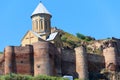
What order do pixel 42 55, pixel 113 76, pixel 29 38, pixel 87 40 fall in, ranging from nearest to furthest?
pixel 42 55 < pixel 113 76 < pixel 29 38 < pixel 87 40

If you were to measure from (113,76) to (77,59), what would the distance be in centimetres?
497

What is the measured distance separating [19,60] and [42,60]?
2341mm

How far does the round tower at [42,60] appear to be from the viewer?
62.1 metres

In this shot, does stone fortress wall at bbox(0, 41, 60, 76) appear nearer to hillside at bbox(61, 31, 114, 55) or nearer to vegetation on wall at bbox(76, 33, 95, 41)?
hillside at bbox(61, 31, 114, 55)

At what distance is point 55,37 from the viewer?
74.6 m

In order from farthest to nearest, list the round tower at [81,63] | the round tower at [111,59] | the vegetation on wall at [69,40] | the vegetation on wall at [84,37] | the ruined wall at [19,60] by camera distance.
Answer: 1. the vegetation on wall at [84,37]
2. the vegetation on wall at [69,40]
3. the round tower at [111,59]
4. the round tower at [81,63]
5. the ruined wall at [19,60]

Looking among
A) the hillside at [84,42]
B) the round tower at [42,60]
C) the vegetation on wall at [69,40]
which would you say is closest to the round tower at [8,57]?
the round tower at [42,60]

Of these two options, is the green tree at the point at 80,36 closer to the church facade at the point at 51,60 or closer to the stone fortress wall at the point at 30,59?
the church facade at the point at 51,60

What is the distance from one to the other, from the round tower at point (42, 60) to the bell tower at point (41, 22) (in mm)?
12424

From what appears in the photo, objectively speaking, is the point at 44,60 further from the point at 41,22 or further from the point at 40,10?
the point at 40,10

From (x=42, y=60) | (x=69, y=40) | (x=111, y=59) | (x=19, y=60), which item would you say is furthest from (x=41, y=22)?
(x=69, y=40)

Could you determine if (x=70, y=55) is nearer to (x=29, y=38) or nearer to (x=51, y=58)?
(x=51, y=58)

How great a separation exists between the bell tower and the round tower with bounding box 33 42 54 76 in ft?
40.8

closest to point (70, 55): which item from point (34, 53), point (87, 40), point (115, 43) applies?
point (34, 53)
